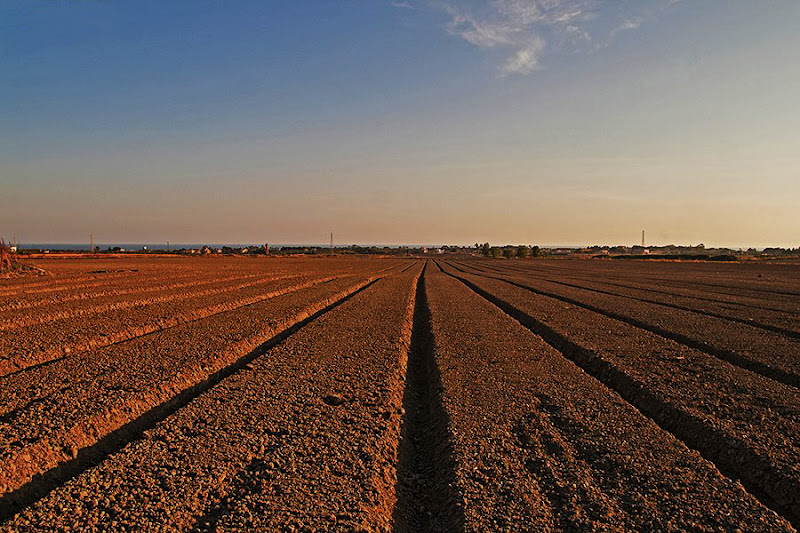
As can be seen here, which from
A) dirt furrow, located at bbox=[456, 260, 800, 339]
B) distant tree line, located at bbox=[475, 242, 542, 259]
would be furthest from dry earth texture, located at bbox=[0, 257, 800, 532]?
distant tree line, located at bbox=[475, 242, 542, 259]

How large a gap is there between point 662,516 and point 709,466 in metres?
1.34

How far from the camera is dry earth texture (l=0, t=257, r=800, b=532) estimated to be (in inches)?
165

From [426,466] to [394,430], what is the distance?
772mm

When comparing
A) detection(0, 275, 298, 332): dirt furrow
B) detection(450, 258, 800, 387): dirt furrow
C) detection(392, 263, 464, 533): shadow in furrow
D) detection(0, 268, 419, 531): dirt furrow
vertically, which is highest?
detection(450, 258, 800, 387): dirt furrow

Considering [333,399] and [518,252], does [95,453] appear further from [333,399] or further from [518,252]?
[518,252]

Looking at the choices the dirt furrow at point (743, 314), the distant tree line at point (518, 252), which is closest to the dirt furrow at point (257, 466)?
the dirt furrow at point (743, 314)

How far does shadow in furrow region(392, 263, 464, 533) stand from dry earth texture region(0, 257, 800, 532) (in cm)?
3

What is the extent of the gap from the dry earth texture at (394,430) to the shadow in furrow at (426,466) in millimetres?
29

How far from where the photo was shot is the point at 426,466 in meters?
5.54

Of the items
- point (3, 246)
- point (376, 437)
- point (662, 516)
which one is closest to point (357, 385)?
point (376, 437)

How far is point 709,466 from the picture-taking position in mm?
5051

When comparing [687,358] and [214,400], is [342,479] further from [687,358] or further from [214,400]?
[687,358]

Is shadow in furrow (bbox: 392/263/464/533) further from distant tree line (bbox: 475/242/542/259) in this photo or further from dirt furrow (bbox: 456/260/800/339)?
distant tree line (bbox: 475/242/542/259)

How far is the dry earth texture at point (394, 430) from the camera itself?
13.8 feet
